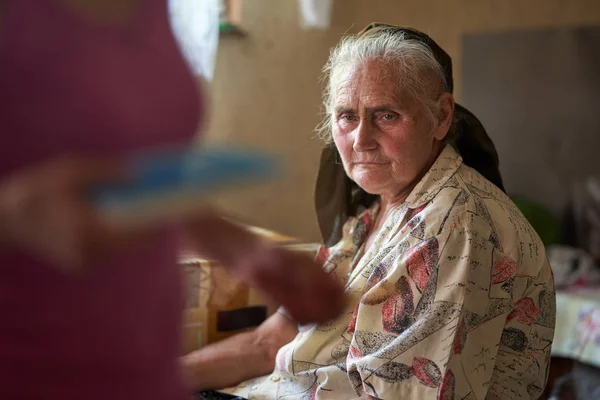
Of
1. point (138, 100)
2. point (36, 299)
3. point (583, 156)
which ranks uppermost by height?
point (138, 100)

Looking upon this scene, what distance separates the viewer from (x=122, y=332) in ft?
1.34

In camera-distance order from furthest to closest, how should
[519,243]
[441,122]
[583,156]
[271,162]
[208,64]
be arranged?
1. [583,156]
2. [208,64]
3. [441,122]
4. [519,243]
5. [271,162]

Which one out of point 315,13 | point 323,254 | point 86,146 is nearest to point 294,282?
point 86,146

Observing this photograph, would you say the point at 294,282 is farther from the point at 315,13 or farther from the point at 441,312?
the point at 315,13

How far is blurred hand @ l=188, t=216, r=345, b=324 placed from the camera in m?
0.39

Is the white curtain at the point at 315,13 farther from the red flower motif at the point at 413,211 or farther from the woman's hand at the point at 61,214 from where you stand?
the woman's hand at the point at 61,214

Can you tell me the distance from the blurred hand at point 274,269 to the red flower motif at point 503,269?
704mm

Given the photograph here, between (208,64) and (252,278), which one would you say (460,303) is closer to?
(252,278)

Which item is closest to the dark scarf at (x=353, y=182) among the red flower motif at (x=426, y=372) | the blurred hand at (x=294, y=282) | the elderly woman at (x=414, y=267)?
the elderly woman at (x=414, y=267)

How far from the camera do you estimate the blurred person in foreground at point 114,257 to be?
0.36 metres

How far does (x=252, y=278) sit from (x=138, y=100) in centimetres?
12

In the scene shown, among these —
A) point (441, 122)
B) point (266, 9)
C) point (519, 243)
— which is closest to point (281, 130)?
point (266, 9)

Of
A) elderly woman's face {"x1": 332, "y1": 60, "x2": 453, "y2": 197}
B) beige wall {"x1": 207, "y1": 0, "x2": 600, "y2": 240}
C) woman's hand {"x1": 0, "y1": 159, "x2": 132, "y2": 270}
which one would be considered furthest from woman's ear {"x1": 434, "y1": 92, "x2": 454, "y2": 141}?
beige wall {"x1": 207, "y1": 0, "x2": 600, "y2": 240}

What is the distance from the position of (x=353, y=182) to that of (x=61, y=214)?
1.18m
